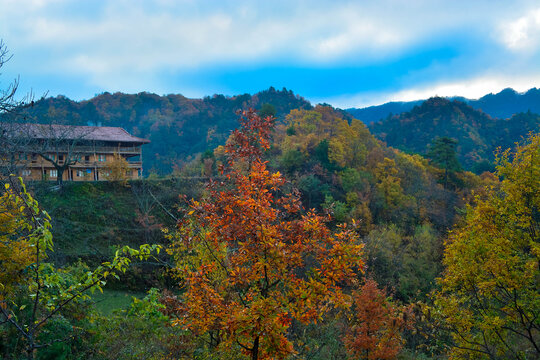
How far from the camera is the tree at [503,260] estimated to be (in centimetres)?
952

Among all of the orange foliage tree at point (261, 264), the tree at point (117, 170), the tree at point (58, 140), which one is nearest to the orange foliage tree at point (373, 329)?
the orange foliage tree at point (261, 264)

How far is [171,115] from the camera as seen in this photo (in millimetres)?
78188

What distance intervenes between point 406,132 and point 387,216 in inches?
2028

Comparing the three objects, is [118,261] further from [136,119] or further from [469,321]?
[136,119]

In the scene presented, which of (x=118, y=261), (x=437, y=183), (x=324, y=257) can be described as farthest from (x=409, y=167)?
(x=118, y=261)

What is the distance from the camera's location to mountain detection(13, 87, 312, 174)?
218ft

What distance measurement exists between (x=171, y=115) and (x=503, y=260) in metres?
77.7

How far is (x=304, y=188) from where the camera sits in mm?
32500

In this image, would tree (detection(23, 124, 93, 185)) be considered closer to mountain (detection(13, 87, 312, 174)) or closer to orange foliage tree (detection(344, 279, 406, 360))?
orange foliage tree (detection(344, 279, 406, 360))

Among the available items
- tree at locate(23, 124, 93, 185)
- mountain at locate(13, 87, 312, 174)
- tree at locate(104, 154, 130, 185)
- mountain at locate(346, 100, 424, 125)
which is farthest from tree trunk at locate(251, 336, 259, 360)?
mountain at locate(346, 100, 424, 125)

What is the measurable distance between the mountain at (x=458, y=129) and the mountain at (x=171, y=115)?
25136 mm

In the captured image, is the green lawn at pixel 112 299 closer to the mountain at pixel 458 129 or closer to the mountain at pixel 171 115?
the mountain at pixel 171 115

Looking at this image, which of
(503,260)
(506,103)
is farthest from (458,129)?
(503,260)

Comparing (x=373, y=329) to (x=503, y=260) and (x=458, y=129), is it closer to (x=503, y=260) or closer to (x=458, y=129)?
(x=503, y=260)
